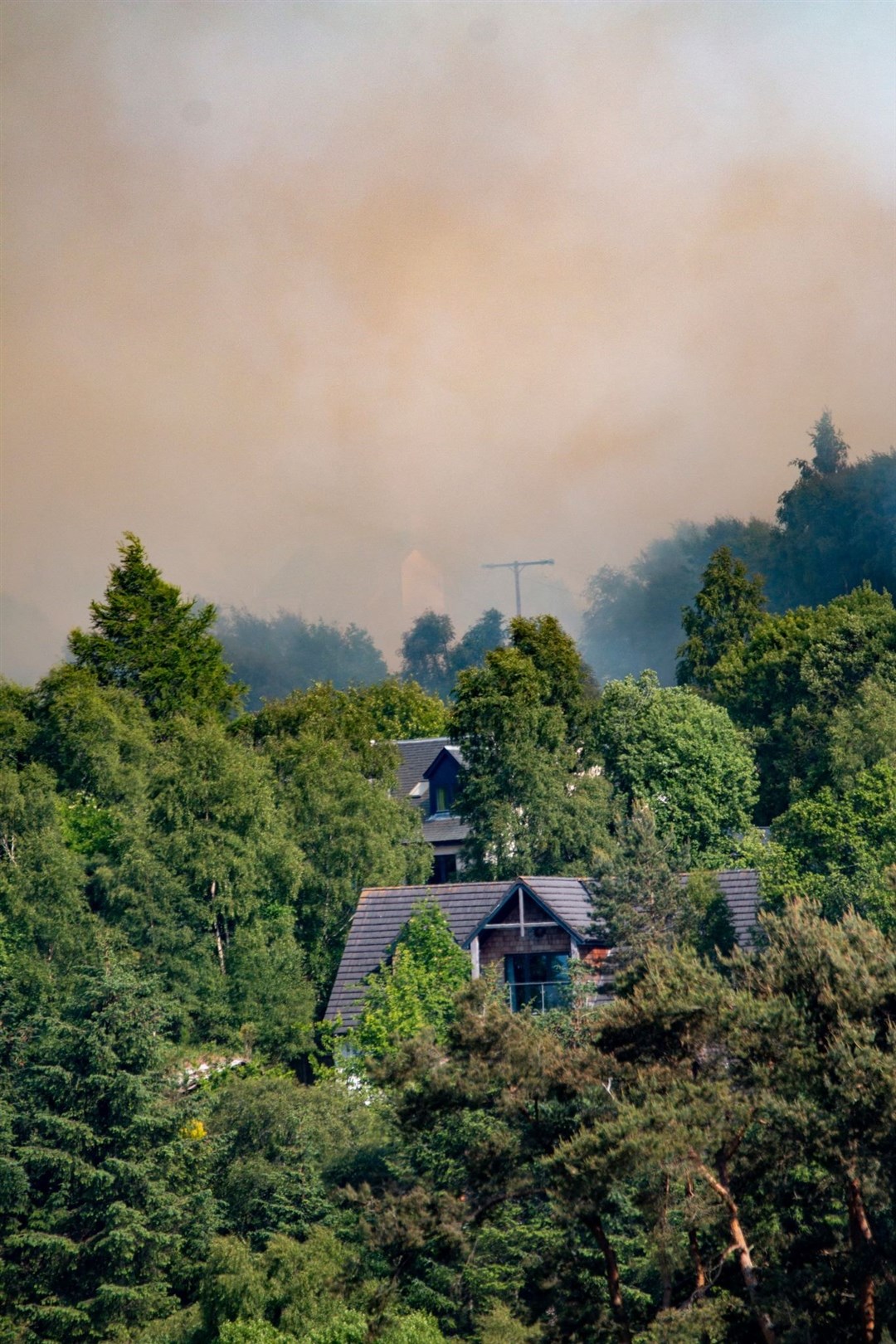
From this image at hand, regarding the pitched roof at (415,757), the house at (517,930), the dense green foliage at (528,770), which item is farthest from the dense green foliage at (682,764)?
the pitched roof at (415,757)

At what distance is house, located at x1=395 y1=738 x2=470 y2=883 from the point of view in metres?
65.3

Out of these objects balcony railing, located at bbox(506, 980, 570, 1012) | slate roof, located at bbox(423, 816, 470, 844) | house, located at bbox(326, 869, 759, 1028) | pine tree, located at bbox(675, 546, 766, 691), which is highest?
pine tree, located at bbox(675, 546, 766, 691)

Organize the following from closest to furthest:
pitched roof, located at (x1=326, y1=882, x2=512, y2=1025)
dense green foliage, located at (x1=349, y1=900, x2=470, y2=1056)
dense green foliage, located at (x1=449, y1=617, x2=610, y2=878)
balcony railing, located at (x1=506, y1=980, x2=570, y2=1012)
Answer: dense green foliage, located at (x1=349, y1=900, x2=470, y2=1056), balcony railing, located at (x1=506, y1=980, x2=570, y2=1012), pitched roof, located at (x1=326, y1=882, x2=512, y2=1025), dense green foliage, located at (x1=449, y1=617, x2=610, y2=878)

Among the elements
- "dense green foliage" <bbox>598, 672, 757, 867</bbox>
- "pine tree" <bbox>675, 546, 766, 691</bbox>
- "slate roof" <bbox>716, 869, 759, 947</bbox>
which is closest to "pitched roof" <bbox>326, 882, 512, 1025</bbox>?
"slate roof" <bbox>716, 869, 759, 947</bbox>

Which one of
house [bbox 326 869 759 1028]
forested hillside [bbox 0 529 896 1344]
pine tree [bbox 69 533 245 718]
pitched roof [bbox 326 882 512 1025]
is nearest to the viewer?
forested hillside [bbox 0 529 896 1344]

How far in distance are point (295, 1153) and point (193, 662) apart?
2853 centimetres

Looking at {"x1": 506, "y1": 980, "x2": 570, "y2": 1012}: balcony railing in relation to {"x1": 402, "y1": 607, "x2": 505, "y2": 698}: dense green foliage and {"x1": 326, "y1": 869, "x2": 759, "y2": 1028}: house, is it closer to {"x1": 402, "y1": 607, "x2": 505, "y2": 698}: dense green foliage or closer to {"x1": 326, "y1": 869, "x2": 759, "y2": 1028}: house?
{"x1": 326, "y1": 869, "x2": 759, "y2": 1028}: house

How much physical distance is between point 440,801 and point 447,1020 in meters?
26.2

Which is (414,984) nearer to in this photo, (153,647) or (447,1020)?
(447,1020)

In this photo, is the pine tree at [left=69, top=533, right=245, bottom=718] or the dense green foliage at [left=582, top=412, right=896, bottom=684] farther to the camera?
the dense green foliage at [left=582, top=412, right=896, bottom=684]

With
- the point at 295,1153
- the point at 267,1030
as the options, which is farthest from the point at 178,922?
the point at 295,1153

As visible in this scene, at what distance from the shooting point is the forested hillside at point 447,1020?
957 inches

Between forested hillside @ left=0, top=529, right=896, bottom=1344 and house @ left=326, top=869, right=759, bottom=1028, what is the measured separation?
111 centimetres

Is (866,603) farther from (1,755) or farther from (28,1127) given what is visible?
(28,1127)
